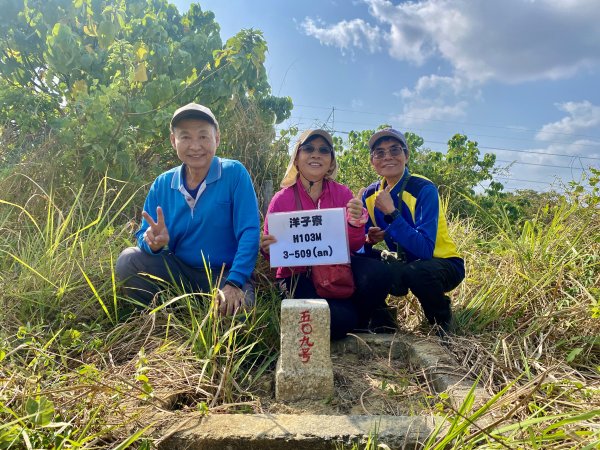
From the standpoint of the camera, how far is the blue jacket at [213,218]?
9.34 feet

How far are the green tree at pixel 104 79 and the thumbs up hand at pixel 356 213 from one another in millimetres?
2294

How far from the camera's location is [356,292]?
116 inches

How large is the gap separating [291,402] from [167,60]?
3.72 metres

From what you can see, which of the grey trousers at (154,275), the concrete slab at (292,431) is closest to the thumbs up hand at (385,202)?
the grey trousers at (154,275)

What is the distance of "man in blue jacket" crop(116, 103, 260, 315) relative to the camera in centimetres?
278

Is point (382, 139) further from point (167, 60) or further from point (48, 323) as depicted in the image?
point (167, 60)

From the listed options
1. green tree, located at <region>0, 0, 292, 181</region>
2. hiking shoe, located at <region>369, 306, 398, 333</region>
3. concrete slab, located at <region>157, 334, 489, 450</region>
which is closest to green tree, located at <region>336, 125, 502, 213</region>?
green tree, located at <region>0, 0, 292, 181</region>

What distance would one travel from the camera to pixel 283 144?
5281 millimetres

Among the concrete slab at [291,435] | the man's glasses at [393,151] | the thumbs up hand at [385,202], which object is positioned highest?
the man's glasses at [393,151]

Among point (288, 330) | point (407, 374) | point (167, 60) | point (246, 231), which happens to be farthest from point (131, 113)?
point (407, 374)

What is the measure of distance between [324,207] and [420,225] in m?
0.63

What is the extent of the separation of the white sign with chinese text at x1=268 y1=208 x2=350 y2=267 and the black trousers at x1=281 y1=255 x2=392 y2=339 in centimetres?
18

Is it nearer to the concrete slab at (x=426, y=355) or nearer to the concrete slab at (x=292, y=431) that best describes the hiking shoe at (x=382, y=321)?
the concrete slab at (x=426, y=355)

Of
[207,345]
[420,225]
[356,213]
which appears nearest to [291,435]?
[207,345]
